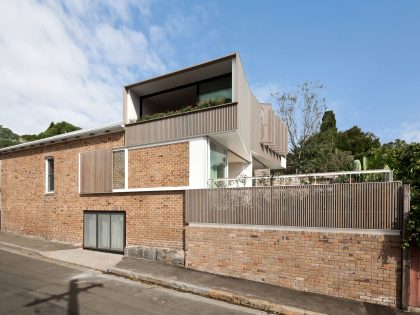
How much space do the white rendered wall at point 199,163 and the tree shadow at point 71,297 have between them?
4369 millimetres

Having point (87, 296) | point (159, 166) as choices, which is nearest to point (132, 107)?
point (159, 166)

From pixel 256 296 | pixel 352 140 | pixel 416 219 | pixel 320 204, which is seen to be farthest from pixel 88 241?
pixel 352 140

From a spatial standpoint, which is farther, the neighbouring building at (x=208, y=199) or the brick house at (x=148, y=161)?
the brick house at (x=148, y=161)

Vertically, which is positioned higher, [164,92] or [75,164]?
[164,92]

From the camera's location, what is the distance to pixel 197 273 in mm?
9430

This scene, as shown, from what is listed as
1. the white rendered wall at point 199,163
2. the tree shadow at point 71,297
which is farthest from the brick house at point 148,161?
the tree shadow at point 71,297

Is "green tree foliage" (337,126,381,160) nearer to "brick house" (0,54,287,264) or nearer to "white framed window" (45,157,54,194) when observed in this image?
"brick house" (0,54,287,264)

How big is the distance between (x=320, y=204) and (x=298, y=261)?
168cm

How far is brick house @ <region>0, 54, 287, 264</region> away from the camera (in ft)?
34.9

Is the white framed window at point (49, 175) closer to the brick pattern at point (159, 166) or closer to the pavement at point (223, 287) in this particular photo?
the pavement at point (223, 287)

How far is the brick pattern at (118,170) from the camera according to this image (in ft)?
40.9

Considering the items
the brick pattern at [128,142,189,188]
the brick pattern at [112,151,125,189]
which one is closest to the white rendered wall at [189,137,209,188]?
the brick pattern at [128,142,189,188]

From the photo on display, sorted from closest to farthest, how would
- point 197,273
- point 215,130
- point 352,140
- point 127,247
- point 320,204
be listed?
1. point 320,204
2. point 197,273
3. point 215,130
4. point 127,247
5. point 352,140

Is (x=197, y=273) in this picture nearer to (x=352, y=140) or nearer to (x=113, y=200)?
(x=113, y=200)
